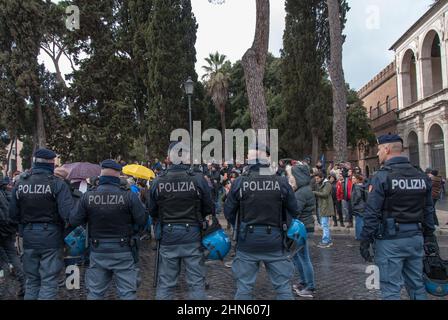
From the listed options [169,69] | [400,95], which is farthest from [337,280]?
[400,95]

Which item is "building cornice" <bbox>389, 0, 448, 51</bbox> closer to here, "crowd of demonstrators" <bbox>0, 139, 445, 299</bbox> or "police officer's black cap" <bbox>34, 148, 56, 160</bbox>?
"crowd of demonstrators" <bbox>0, 139, 445, 299</bbox>

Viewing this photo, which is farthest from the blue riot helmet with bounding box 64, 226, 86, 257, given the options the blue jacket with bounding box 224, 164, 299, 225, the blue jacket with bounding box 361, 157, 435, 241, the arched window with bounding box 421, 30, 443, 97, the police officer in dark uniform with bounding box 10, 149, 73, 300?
the arched window with bounding box 421, 30, 443, 97

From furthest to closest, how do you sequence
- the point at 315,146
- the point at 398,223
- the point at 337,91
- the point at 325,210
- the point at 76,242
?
1. the point at 315,146
2. the point at 337,91
3. the point at 325,210
4. the point at 76,242
5. the point at 398,223

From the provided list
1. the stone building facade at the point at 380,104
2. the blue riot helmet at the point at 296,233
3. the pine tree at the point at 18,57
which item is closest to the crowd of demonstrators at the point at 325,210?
the blue riot helmet at the point at 296,233

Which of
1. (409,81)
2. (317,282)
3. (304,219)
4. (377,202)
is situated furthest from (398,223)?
(409,81)

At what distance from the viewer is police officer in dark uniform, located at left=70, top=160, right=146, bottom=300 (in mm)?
4309

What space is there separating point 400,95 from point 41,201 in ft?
104

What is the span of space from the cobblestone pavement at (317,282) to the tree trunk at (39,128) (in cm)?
1665

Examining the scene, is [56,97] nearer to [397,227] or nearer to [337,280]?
[337,280]

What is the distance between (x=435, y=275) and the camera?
178 inches

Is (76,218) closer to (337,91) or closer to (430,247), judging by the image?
(430,247)

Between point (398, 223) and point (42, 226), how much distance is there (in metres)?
3.86

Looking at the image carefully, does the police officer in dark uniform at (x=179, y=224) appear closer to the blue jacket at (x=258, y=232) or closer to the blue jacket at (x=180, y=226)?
the blue jacket at (x=180, y=226)

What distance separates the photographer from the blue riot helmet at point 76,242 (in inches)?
204
